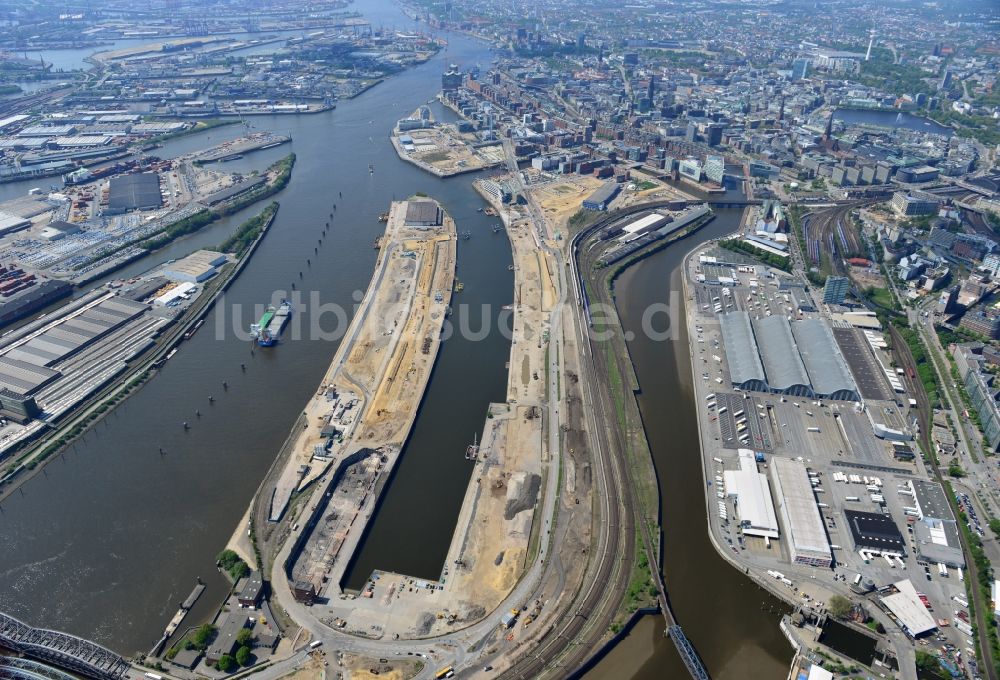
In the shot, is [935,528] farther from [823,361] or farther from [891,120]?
[891,120]

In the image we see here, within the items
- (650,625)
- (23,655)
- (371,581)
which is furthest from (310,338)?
(650,625)

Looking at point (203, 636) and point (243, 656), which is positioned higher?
point (243, 656)

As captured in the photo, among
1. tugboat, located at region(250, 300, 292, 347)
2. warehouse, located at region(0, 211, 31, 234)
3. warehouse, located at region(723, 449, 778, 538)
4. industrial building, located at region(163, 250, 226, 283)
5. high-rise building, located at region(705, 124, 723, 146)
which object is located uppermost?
high-rise building, located at region(705, 124, 723, 146)

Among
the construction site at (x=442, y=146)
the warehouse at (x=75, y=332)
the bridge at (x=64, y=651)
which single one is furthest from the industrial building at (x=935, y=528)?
the construction site at (x=442, y=146)

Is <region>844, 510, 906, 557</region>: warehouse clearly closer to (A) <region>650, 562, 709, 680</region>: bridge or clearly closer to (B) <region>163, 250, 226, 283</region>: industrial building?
(A) <region>650, 562, 709, 680</region>: bridge

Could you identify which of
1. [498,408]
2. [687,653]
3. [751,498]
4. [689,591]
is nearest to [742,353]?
[751,498]

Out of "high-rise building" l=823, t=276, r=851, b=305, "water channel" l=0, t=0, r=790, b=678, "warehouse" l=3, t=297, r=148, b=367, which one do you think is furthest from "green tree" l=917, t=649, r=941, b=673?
"warehouse" l=3, t=297, r=148, b=367

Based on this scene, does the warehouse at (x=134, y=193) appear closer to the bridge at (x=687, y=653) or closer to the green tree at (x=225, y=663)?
the green tree at (x=225, y=663)
